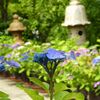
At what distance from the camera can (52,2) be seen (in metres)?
11.6

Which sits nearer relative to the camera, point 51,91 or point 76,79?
point 51,91

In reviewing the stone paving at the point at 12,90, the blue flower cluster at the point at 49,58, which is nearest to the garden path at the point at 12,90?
the stone paving at the point at 12,90

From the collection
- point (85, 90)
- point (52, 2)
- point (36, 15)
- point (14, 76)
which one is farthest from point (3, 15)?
point (85, 90)

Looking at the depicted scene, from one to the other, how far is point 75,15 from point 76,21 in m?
0.14

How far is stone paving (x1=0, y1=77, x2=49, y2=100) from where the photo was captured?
25.2 feet

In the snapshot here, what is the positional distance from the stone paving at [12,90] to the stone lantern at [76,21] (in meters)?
1.73

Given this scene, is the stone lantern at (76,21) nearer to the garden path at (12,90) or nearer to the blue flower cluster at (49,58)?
the garden path at (12,90)

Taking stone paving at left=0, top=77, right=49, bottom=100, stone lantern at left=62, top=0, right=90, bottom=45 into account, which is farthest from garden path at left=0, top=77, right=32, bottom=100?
stone lantern at left=62, top=0, right=90, bottom=45

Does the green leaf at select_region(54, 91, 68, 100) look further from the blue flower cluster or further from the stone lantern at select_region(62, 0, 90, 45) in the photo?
the stone lantern at select_region(62, 0, 90, 45)

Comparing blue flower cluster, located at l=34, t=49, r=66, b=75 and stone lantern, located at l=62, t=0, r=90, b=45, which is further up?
blue flower cluster, located at l=34, t=49, r=66, b=75

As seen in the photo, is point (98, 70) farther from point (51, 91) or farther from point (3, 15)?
point (3, 15)

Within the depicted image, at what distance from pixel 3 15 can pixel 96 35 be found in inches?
281

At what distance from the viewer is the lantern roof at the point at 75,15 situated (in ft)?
32.6

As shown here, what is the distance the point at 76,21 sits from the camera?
9906mm
